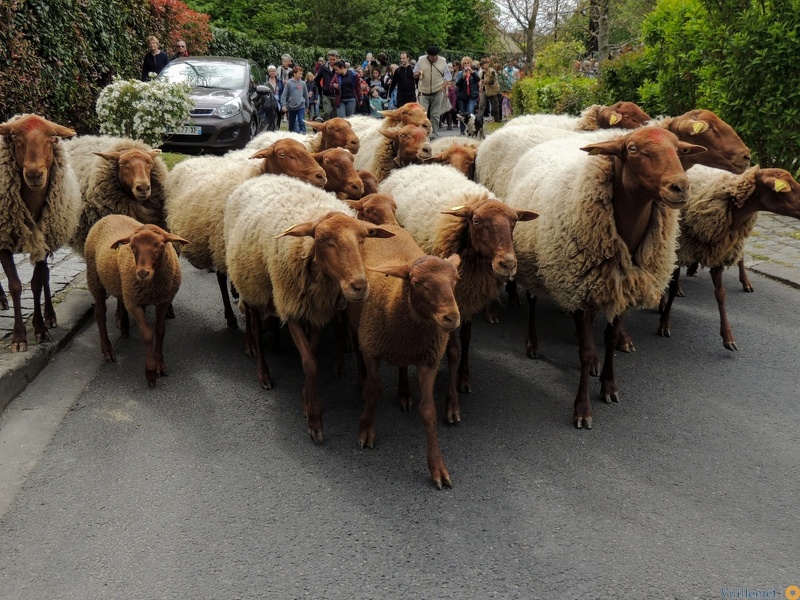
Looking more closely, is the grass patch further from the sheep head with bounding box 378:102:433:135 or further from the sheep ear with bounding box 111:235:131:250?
the sheep ear with bounding box 111:235:131:250

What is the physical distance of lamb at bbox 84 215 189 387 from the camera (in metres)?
5.23

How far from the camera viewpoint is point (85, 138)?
734 centimetres

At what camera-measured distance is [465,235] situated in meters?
4.86

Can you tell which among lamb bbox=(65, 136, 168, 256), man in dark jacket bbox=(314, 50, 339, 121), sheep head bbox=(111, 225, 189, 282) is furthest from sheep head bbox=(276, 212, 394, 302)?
man in dark jacket bbox=(314, 50, 339, 121)

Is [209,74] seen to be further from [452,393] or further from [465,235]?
[452,393]

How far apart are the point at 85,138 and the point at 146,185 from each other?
5.07ft

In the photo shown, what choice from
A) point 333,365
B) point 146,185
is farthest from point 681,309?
point 146,185

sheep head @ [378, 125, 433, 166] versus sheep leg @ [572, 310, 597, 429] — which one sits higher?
sheep head @ [378, 125, 433, 166]

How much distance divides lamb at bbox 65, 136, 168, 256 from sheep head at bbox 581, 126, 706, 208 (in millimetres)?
4163

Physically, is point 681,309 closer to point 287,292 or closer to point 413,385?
point 413,385

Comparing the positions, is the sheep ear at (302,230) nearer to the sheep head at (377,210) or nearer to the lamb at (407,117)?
the sheep head at (377,210)

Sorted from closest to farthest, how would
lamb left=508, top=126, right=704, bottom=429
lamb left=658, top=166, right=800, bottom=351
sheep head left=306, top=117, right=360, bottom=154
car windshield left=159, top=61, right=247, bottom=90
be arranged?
lamb left=508, top=126, right=704, bottom=429, lamb left=658, top=166, right=800, bottom=351, sheep head left=306, top=117, right=360, bottom=154, car windshield left=159, top=61, right=247, bottom=90

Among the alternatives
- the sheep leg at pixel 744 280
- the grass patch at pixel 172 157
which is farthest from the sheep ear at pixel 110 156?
the sheep leg at pixel 744 280

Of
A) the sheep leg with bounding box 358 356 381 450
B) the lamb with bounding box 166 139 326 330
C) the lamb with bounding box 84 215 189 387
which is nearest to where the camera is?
the sheep leg with bounding box 358 356 381 450
